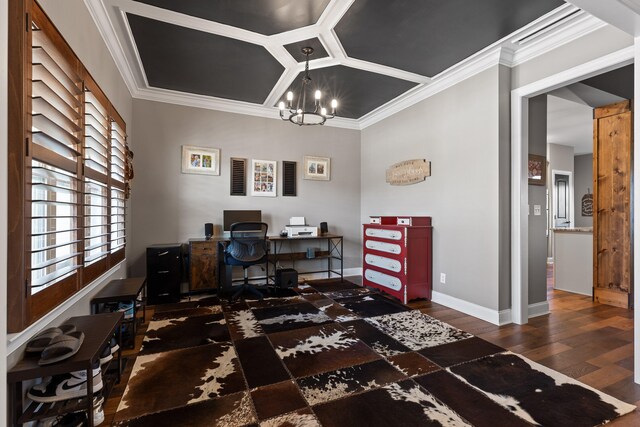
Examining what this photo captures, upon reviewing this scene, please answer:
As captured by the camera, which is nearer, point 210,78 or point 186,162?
point 210,78

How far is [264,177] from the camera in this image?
4.71 m

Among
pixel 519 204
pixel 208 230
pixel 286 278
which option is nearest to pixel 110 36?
→ pixel 208 230

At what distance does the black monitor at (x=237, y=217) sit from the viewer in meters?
4.33

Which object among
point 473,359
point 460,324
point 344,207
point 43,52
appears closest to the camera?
point 43,52

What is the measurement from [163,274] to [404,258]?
2.90 metres

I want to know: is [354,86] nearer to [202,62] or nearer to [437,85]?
[437,85]

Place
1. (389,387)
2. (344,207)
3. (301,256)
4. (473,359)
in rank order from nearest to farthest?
(389,387) → (473,359) → (301,256) → (344,207)

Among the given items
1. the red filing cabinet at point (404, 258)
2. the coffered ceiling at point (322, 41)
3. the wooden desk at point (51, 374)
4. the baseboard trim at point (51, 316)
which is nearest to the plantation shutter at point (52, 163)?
the baseboard trim at point (51, 316)

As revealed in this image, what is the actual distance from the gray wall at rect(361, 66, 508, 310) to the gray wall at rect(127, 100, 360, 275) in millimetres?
1152

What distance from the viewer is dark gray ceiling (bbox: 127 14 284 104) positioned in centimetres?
277

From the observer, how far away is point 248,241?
12.3ft

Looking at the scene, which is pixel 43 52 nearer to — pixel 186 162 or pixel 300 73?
pixel 300 73

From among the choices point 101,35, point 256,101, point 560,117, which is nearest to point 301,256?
point 256,101

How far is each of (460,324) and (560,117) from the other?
425 centimetres
